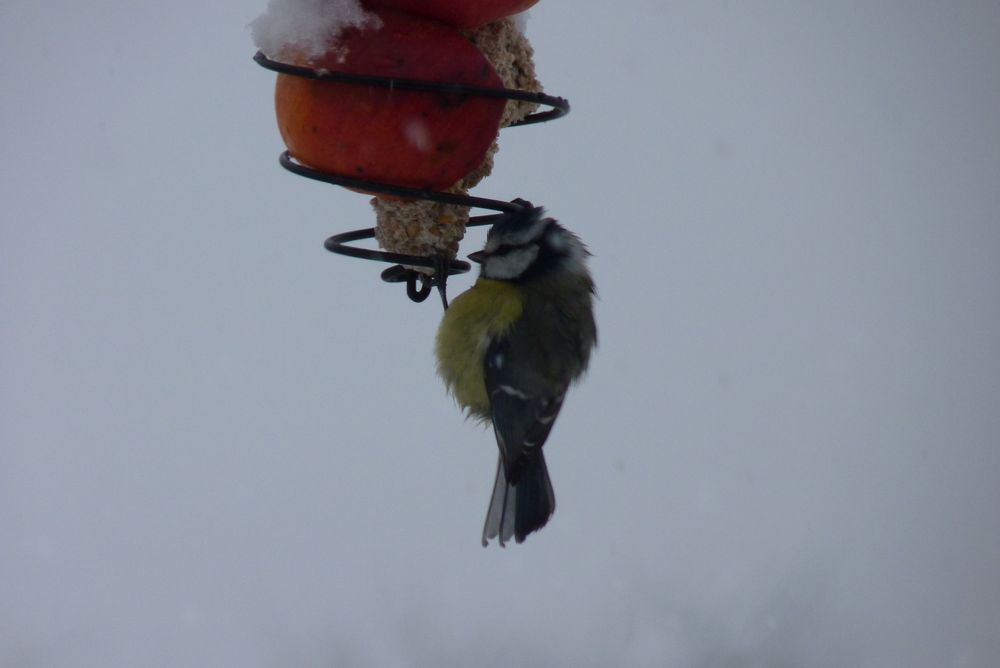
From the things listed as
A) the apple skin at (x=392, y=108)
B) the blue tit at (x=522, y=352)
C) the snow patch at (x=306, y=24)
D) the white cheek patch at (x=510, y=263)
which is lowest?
the blue tit at (x=522, y=352)

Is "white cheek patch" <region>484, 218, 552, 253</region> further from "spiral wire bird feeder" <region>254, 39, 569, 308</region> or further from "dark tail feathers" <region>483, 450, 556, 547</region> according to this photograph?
"dark tail feathers" <region>483, 450, 556, 547</region>

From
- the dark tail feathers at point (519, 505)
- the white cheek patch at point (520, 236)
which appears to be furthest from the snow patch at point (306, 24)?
the dark tail feathers at point (519, 505)

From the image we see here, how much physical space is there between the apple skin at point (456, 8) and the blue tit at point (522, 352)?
47 cm

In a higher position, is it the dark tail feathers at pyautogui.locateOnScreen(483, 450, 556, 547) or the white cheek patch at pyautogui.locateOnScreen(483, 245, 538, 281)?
the white cheek patch at pyautogui.locateOnScreen(483, 245, 538, 281)

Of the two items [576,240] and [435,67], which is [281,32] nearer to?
[435,67]

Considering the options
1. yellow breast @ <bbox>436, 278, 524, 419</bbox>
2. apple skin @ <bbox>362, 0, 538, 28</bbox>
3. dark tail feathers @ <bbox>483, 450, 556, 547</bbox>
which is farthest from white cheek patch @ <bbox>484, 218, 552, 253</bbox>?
dark tail feathers @ <bbox>483, 450, 556, 547</bbox>

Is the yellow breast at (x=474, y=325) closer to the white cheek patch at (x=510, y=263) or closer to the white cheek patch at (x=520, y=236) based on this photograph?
the white cheek patch at (x=510, y=263)

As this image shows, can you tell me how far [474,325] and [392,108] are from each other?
1.96 feet

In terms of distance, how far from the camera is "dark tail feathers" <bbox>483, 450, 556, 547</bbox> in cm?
194

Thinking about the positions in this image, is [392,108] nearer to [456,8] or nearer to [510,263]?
[456,8]

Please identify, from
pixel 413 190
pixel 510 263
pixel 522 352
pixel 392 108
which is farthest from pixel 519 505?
pixel 392 108

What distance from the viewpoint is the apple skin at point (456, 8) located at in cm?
146

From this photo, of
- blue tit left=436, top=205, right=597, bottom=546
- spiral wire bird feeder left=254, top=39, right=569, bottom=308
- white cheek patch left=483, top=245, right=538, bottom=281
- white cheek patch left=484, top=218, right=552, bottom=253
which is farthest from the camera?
blue tit left=436, top=205, right=597, bottom=546

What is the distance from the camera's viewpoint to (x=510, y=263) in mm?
1818
